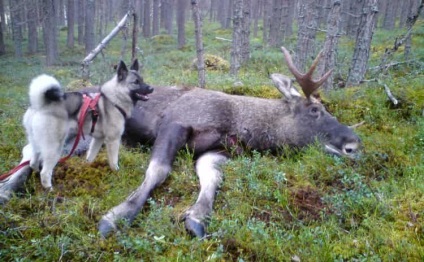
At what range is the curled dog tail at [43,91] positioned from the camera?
3576mm

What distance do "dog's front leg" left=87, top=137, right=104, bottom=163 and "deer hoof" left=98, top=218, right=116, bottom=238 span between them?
135 cm

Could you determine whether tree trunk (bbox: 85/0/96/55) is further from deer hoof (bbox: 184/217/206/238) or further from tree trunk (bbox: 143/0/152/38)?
deer hoof (bbox: 184/217/206/238)

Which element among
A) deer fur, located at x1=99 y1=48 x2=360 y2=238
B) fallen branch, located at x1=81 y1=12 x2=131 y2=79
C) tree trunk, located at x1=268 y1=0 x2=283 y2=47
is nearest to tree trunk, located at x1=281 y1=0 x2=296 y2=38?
tree trunk, located at x1=268 y1=0 x2=283 y2=47

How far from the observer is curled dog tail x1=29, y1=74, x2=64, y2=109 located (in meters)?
3.58

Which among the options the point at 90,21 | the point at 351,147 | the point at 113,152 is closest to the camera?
the point at 113,152

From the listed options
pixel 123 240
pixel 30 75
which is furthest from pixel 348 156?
pixel 30 75

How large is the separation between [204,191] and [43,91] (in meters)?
1.77

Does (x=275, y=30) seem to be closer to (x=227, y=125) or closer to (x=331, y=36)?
(x=331, y=36)

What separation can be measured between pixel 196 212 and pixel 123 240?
74cm

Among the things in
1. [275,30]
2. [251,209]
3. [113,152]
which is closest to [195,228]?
[251,209]

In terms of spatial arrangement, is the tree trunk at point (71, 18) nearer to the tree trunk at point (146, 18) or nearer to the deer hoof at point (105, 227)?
the tree trunk at point (146, 18)

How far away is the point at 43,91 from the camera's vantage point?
11.8 ft

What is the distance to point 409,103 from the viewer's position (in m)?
6.07

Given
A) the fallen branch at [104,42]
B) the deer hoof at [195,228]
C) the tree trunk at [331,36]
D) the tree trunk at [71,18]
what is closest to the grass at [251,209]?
the deer hoof at [195,228]
